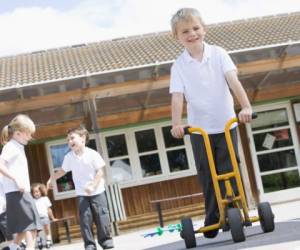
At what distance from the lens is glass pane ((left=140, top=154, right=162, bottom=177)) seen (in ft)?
62.0

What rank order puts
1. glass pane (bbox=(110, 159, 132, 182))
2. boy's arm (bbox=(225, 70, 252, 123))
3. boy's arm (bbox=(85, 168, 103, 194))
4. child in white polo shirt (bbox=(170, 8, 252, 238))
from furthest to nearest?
glass pane (bbox=(110, 159, 132, 182)) < boy's arm (bbox=(85, 168, 103, 194)) < child in white polo shirt (bbox=(170, 8, 252, 238)) < boy's arm (bbox=(225, 70, 252, 123))

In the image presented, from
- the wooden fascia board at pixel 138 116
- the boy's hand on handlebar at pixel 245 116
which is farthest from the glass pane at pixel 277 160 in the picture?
the boy's hand on handlebar at pixel 245 116

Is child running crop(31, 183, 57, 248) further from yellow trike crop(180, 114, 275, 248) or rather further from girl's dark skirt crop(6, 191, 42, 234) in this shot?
yellow trike crop(180, 114, 275, 248)

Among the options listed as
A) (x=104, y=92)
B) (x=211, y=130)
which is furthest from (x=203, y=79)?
(x=104, y=92)

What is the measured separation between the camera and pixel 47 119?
17812 mm

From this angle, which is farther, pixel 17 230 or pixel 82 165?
pixel 82 165

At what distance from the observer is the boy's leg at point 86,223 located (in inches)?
343

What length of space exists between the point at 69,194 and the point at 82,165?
976 cm

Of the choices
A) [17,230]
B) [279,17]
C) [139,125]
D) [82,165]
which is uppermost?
[279,17]

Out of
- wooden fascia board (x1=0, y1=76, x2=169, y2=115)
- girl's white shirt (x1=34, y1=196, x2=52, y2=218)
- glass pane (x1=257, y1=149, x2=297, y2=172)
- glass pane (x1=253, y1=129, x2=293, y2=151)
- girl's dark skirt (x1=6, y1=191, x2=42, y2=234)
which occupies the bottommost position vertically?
girl's dark skirt (x1=6, y1=191, x2=42, y2=234)

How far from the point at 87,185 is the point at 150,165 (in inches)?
403

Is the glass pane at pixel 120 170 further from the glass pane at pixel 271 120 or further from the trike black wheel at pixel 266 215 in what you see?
the trike black wheel at pixel 266 215

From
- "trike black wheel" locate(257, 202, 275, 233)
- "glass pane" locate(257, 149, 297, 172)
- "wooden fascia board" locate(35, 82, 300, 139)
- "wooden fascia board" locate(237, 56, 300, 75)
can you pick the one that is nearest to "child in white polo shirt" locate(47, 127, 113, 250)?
"trike black wheel" locate(257, 202, 275, 233)

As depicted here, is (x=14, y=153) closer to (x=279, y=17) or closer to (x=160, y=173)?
(x=160, y=173)
